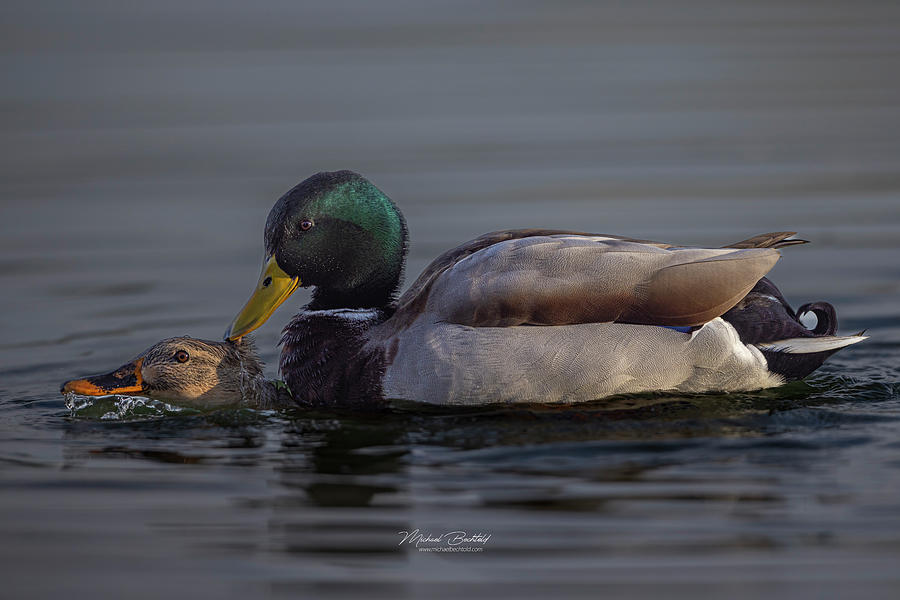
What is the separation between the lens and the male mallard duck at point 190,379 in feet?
24.8

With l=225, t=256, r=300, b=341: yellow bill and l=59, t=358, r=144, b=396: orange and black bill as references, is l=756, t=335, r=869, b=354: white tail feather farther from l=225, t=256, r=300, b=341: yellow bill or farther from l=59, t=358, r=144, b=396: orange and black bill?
l=59, t=358, r=144, b=396: orange and black bill

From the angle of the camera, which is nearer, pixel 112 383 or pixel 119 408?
pixel 112 383

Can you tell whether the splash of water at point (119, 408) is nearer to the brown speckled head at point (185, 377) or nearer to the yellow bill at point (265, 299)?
the brown speckled head at point (185, 377)

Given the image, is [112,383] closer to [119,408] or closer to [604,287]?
[119,408]

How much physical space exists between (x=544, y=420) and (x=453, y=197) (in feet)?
16.8

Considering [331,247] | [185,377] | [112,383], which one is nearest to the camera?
[112,383]

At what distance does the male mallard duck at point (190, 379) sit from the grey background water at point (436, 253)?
209mm

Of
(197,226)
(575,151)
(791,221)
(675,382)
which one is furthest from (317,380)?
(575,151)

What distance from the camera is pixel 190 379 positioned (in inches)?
300

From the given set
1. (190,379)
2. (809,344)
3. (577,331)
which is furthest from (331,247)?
(809,344)

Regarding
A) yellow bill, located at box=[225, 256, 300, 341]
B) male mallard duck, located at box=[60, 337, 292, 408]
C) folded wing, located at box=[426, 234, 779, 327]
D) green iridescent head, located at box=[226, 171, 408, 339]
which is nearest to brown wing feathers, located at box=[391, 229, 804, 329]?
folded wing, located at box=[426, 234, 779, 327]

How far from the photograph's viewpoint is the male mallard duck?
7.55 meters

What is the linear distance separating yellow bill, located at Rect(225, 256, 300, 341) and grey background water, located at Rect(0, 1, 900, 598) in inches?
20.7

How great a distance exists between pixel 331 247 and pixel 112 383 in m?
1.40
